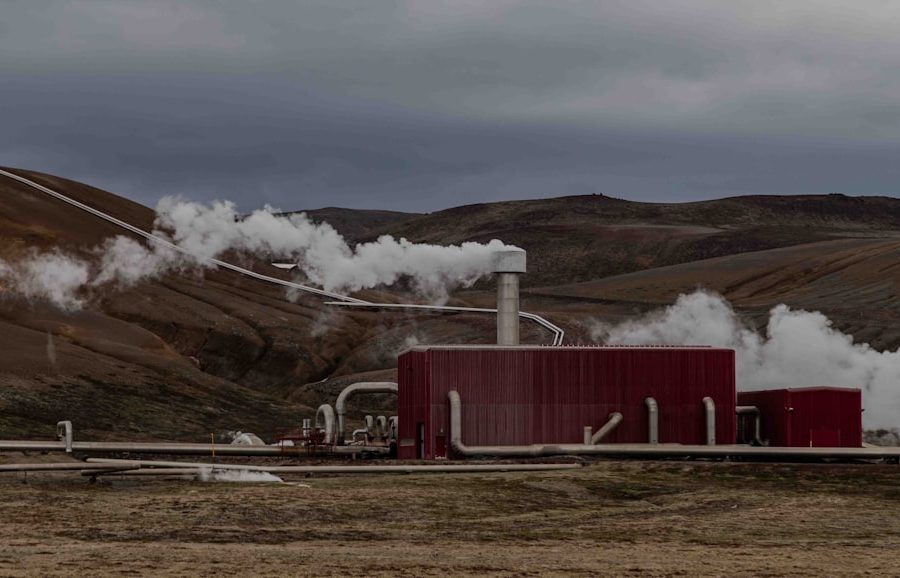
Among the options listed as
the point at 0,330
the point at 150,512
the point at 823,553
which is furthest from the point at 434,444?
the point at 0,330

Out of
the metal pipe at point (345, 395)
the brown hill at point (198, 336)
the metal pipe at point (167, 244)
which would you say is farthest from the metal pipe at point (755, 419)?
the metal pipe at point (167, 244)

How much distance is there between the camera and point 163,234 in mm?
144750

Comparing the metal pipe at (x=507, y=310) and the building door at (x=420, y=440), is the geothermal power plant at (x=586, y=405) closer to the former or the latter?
the building door at (x=420, y=440)

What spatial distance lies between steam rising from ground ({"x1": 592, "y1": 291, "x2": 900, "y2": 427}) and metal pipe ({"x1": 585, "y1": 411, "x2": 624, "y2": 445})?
56.1 ft

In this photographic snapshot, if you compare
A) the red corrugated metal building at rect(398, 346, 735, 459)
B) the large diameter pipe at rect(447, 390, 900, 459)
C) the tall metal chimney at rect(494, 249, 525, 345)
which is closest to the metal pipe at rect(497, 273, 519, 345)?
the tall metal chimney at rect(494, 249, 525, 345)

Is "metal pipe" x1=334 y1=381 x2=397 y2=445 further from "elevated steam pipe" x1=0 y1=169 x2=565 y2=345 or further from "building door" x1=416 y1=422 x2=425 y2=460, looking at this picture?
"elevated steam pipe" x1=0 y1=169 x2=565 y2=345

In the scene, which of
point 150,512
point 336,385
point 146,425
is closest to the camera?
point 150,512

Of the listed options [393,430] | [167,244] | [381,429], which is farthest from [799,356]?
[167,244]

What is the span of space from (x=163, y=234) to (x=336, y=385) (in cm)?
3091

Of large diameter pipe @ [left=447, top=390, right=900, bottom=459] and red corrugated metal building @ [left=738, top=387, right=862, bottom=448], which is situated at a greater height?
red corrugated metal building @ [left=738, top=387, right=862, bottom=448]

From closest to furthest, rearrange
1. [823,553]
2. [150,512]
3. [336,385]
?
→ [823,553]
[150,512]
[336,385]

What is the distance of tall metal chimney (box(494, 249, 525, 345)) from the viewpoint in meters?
71.3

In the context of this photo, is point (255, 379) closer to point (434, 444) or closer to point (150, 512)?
point (434, 444)

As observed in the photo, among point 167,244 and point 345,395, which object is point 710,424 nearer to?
point 345,395
